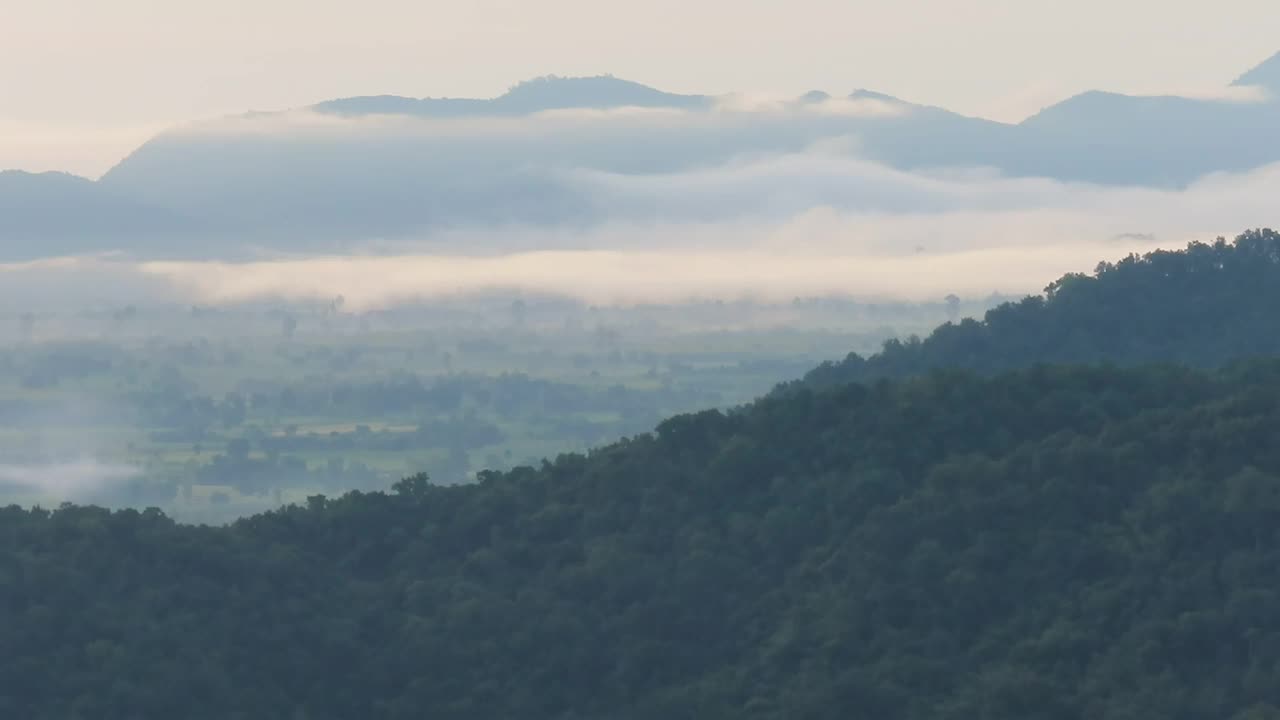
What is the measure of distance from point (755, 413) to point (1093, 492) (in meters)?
13.3

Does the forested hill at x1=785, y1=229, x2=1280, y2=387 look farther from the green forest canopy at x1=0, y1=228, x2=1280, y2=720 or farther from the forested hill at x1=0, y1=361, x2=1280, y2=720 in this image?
the forested hill at x1=0, y1=361, x2=1280, y2=720

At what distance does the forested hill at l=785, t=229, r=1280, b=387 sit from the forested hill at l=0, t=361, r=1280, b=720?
25557 millimetres

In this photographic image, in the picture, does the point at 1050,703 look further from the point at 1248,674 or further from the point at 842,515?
the point at 842,515

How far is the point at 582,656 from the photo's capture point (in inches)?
2571

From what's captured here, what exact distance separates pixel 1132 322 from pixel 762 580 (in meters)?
41.1

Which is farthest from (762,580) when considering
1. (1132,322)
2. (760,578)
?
(1132,322)

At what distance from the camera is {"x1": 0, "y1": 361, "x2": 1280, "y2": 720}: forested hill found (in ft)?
197

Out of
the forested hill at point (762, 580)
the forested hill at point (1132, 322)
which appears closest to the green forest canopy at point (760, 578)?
the forested hill at point (762, 580)

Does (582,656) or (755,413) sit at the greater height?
(755,413)

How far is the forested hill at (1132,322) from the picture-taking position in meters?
102

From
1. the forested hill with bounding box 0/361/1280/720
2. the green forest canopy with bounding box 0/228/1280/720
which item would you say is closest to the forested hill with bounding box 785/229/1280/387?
the green forest canopy with bounding box 0/228/1280/720

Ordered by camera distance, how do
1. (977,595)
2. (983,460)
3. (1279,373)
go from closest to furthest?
(977,595), (983,460), (1279,373)

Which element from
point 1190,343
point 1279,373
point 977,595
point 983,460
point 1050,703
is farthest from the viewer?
point 1190,343

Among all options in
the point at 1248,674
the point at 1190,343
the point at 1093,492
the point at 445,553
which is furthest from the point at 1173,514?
the point at 1190,343
